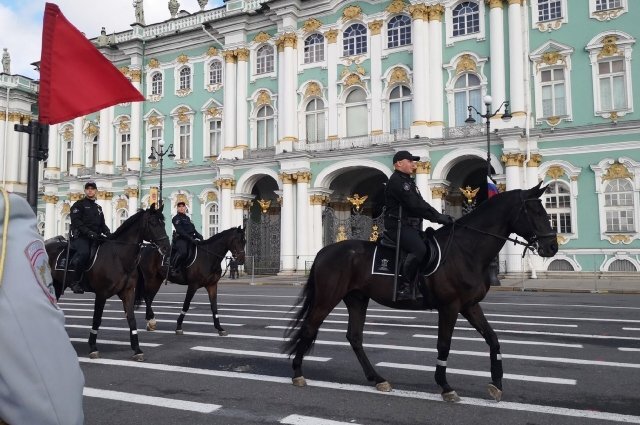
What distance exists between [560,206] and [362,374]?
76.1 ft

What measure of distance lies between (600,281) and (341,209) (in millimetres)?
16265

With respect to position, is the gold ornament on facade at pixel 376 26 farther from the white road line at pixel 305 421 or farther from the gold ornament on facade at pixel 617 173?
the white road line at pixel 305 421

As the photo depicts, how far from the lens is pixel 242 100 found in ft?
120

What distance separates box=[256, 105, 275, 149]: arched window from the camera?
118ft

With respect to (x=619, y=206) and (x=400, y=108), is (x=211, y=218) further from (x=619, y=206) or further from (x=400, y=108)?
(x=619, y=206)

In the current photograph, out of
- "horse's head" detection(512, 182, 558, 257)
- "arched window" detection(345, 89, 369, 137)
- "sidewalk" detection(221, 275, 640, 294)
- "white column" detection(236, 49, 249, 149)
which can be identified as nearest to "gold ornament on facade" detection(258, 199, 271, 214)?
"white column" detection(236, 49, 249, 149)

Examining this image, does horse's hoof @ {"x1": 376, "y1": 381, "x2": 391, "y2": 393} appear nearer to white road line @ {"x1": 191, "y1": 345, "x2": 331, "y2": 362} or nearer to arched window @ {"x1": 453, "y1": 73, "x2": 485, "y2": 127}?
white road line @ {"x1": 191, "y1": 345, "x2": 331, "y2": 362}

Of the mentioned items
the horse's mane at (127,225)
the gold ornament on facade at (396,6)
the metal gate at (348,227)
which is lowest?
the horse's mane at (127,225)

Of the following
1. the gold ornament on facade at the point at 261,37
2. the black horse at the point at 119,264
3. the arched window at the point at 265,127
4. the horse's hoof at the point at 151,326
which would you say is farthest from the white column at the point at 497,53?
the black horse at the point at 119,264

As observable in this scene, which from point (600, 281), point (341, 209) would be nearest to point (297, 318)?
point (600, 281)

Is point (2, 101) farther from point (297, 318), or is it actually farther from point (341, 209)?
point (297, 318)

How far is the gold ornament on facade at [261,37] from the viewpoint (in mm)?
36237

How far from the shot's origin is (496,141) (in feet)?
91.7

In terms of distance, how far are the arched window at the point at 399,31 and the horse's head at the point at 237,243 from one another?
22487 millimetres
